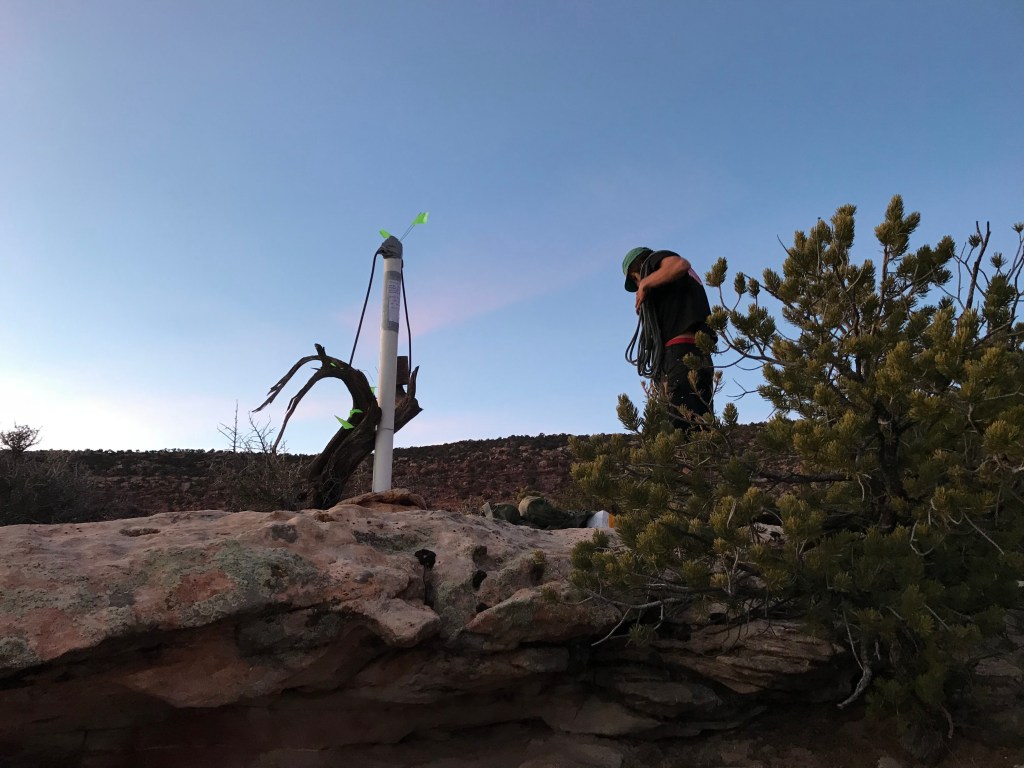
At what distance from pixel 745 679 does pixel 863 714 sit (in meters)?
0.64

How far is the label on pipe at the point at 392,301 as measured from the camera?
6.13m

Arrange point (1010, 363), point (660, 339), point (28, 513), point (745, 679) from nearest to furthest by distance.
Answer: point (1010, 363) → point (745, 679) → point (660, 339) → point (28, 513)

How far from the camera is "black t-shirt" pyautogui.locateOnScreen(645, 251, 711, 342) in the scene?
470 cm

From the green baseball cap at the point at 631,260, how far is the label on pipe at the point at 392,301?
2.04 metres

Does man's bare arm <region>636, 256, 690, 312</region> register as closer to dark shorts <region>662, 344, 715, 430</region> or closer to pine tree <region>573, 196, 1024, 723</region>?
dark shorts <region>662, 344, 715, 430</region>

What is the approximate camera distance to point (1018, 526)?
3.03 meters

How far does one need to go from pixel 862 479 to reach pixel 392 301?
4066 millimetres

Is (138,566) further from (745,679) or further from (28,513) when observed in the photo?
(28,513)

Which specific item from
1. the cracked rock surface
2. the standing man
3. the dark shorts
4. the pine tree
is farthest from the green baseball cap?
the cracked rock surface

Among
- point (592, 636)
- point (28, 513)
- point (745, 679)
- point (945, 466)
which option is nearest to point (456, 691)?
point (592, 636)

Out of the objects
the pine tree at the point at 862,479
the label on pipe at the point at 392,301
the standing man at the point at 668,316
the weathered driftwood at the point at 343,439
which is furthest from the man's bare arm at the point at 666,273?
the weathered driftwood at the point at 343,439

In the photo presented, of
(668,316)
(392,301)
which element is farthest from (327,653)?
(392,301)

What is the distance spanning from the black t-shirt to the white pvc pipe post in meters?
2.30

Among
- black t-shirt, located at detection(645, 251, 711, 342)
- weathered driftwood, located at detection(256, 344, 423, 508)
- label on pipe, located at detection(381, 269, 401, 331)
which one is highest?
label on pipe, located at detection(381, 269, 401, 331)
